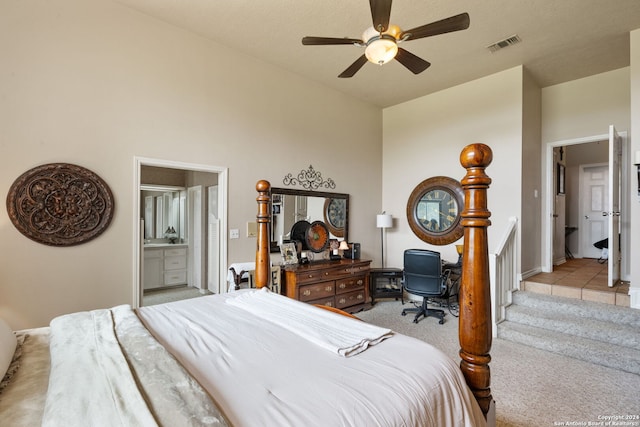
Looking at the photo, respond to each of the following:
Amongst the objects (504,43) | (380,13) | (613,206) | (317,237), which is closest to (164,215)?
(317,237)

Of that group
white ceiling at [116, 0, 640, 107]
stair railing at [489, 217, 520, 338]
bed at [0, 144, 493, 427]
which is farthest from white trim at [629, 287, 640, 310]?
bed at [0, 144, 493, 427]

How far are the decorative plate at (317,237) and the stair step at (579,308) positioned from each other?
2723 millimetres

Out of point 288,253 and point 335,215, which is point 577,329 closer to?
point 335,215

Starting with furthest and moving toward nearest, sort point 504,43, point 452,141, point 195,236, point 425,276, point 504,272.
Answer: point 195,236, point 452,141, point 425,276, point 504,272, point 504,43

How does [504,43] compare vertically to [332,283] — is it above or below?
above

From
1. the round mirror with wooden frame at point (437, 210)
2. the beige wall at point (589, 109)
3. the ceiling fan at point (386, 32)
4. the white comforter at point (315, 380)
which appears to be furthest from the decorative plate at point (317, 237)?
the beige wall at point (589, 109)

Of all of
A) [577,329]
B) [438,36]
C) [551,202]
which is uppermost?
[438,36]

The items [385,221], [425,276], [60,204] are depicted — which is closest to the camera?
[60,204]

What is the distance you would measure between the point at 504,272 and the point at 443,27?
9.80 ft

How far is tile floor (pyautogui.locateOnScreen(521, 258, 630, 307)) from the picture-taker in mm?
3393

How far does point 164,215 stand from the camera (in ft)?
19.7

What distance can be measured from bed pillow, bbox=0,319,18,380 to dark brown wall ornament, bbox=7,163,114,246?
67.7 inches

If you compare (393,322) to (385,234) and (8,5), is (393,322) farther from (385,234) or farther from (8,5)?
(8,5)

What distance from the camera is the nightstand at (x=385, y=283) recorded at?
4.84 metres
